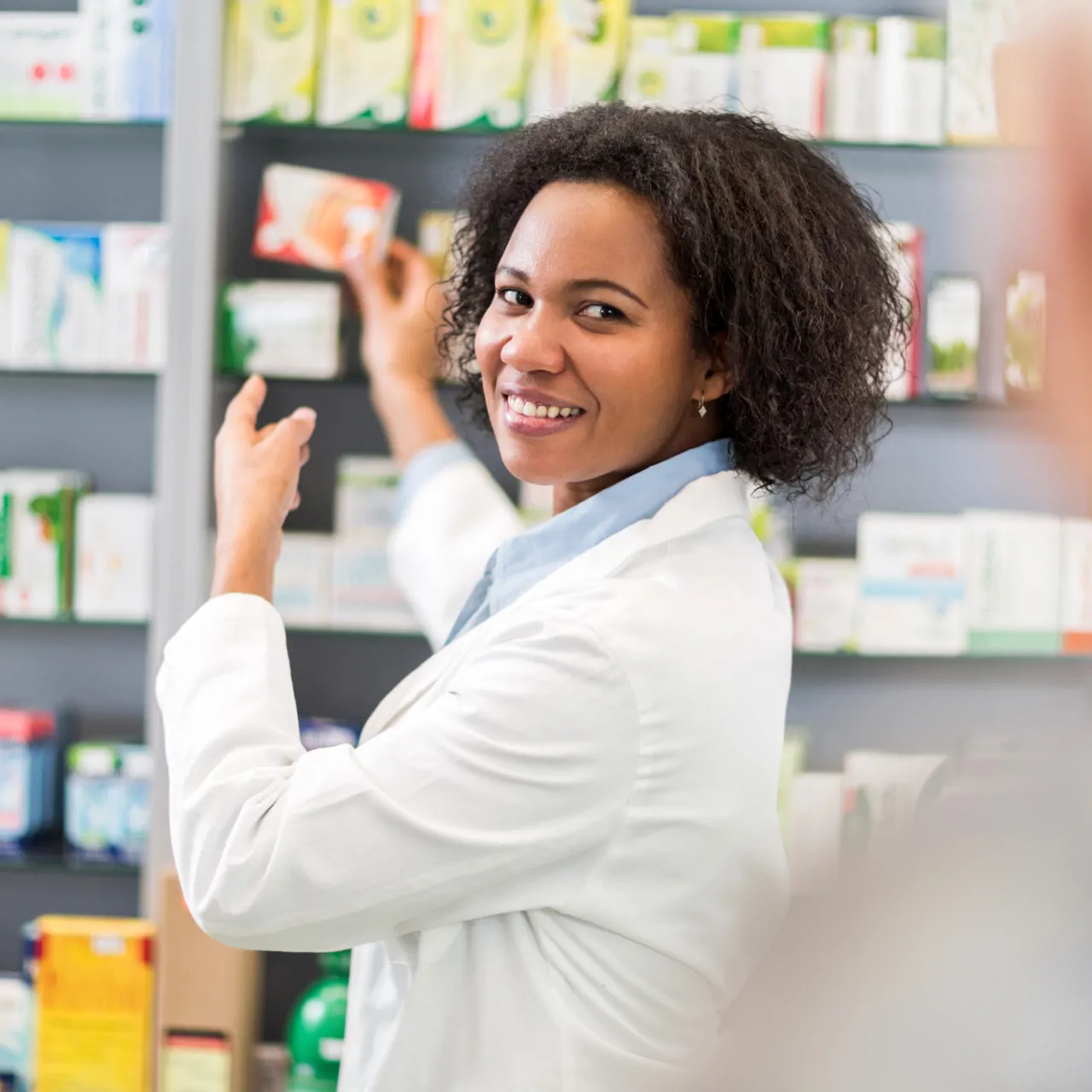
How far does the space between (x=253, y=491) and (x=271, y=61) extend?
4.00 feet

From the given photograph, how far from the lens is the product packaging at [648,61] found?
2.43 meters

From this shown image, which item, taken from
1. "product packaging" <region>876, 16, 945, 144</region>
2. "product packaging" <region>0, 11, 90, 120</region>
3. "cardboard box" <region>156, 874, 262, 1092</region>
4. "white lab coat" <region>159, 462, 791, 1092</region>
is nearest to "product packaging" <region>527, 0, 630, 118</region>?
"product packaging" <region>876, 16, 945, 144</region>

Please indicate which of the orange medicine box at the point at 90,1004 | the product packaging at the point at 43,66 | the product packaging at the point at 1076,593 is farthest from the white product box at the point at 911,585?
the product packaging at the point at 43,66

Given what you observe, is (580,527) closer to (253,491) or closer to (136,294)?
(253,491)

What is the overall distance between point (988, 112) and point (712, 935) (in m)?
1.71

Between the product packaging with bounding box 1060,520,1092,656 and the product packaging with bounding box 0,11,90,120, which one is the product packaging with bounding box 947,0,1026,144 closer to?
the product packaging with bounding box 1060,520,1092,656

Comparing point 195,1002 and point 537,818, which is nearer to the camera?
point 537,818

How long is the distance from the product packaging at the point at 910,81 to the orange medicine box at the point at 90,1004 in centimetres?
196

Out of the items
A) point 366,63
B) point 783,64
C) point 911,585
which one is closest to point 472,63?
point 366,63

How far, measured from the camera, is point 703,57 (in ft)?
8.01

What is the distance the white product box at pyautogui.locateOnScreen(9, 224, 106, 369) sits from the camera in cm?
252

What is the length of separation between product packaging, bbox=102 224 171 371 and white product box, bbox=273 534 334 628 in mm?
408

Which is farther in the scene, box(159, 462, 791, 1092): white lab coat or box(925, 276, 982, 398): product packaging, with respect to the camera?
box(925, 276, 982, 398): product packaging

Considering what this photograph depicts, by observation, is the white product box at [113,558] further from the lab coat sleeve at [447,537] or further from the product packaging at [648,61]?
the product packaging at [648,61]
